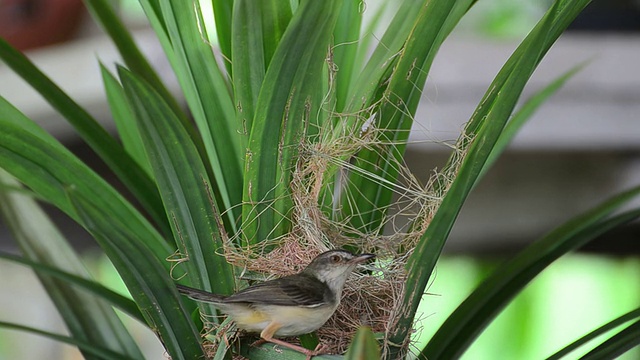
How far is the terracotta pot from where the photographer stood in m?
1.27

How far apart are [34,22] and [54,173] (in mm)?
822

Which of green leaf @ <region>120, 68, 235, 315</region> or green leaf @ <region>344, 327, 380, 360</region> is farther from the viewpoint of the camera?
green leaf @ <region>120, 68, 235, 315</region>

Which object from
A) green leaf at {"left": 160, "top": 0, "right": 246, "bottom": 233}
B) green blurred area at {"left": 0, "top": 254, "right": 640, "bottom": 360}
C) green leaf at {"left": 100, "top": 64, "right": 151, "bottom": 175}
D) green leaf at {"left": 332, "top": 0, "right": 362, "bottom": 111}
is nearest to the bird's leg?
green leaf at {"left": 160, "top": 0, "right": 246, "bottom": 233}

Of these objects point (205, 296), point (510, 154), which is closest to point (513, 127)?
point (205, 296)

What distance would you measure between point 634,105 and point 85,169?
41.4 inches

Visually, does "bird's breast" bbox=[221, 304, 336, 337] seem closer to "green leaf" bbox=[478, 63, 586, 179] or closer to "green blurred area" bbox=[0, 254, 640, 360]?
"green leaf" bbox=[478, 63, 586, 179]

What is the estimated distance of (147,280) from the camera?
51 cm

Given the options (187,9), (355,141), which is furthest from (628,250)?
(187,9)

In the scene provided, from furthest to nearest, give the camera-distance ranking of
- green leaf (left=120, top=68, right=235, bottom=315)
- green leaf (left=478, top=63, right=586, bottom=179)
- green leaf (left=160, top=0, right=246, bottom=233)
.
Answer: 1. green leaf (left=478, top=63, right=586, bottom=179)
2. green leaf (left=160, top=0, right=246, bottom=233)
3. green leaf (left=120, top=68, right=235, bottom=315)

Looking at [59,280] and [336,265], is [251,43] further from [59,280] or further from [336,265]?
[59,280]

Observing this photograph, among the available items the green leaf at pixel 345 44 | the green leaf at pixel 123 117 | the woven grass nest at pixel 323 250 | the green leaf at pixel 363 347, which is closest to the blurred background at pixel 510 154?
the green leaf at pixel 123 117

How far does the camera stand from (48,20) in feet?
4.31

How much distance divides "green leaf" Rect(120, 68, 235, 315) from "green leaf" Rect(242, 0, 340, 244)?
0.04m

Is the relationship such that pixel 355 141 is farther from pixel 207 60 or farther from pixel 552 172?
pixel 552 172
